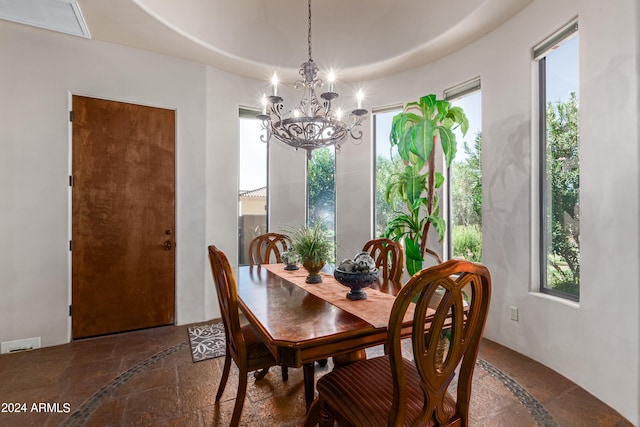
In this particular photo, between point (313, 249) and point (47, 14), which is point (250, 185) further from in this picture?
point (47, 14)

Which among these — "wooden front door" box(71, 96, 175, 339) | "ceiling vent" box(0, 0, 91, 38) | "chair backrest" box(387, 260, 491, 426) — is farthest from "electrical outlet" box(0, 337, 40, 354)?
"chair backrest" box(387, 260, 491, 426)

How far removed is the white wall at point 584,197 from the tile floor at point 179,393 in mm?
251

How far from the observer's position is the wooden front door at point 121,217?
291 centimetres

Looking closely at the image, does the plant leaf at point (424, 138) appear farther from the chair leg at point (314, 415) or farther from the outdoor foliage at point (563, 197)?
the chair leg at point (314, 415)

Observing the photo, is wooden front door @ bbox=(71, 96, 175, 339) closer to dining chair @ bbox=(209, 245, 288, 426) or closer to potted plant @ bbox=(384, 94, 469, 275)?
dining chair @ bbox=(209, 245, 288, 426)

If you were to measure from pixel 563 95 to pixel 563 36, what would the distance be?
43cm

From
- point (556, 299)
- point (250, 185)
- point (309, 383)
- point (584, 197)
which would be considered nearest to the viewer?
point (309, 383)

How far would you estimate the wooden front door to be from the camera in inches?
115

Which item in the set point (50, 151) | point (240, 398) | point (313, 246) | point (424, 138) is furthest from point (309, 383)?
point (50, 151)

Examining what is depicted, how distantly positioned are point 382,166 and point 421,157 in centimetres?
112

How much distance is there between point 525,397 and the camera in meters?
2.02

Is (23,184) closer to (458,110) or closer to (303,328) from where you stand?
(303,328)

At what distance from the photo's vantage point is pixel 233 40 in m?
3.32

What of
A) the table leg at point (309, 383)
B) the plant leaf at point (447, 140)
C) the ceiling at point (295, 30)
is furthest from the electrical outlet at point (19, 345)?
the plant leaf at point (447, 140)
